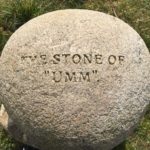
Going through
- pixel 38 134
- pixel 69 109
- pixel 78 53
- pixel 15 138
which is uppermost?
pixel 78 53

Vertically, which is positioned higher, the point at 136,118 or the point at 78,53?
the point at 78,53

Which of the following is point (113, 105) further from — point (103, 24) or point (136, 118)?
point (103, 24)

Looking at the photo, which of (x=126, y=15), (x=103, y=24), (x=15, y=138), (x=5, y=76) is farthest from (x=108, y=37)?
(x=126, y=15)

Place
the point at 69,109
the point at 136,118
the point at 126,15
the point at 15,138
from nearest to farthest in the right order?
the point at 69,109 < the point at 136,118 < the point at 15,138 < the point at 126,15

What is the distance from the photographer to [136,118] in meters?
4.21

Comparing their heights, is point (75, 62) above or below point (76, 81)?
above

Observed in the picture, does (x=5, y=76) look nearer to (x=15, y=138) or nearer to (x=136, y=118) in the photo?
(x=15, y=138)

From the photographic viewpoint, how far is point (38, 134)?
4152 mm

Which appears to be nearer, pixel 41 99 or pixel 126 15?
pixel 41 99

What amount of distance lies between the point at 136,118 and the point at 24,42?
1.17m

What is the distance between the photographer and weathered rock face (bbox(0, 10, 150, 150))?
3.95 meters

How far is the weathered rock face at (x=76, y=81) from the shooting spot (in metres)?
3.95

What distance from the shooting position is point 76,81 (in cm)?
395

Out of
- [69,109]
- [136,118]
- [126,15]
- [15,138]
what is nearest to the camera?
[69,109]
